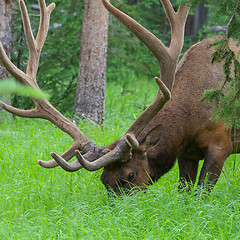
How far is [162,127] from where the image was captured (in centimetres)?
515

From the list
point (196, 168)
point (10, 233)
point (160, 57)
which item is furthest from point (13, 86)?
point (196, 168)

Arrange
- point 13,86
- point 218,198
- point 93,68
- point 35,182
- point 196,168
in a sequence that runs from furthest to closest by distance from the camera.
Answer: point 93,68 < point 196,168 < point 35,182 < point 218,198 < point 13,86

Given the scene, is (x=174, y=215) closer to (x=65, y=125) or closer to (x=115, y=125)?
(x=65, y=125)

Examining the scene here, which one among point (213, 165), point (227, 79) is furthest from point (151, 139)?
point (227, 79)

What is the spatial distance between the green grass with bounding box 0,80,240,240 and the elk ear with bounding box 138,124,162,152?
459 millimetres

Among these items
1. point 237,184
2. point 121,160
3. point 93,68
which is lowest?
point 237,184

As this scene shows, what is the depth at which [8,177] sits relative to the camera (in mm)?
5605

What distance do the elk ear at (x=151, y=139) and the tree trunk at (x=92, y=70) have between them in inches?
116

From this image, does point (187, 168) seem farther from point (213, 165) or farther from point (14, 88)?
point (14, 88)

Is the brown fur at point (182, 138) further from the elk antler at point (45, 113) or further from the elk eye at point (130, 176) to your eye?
the elk antler at point (45, 113)

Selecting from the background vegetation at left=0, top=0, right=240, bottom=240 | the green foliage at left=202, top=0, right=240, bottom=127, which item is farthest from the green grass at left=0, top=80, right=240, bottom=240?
the green foliage at left=202, top=0, right=240, bottom=127

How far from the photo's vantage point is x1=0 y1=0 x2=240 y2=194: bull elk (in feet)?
15.6

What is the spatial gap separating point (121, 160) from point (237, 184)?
132 cm

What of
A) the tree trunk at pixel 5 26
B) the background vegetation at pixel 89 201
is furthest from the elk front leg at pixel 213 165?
the tree trunk at pixel 5 26
